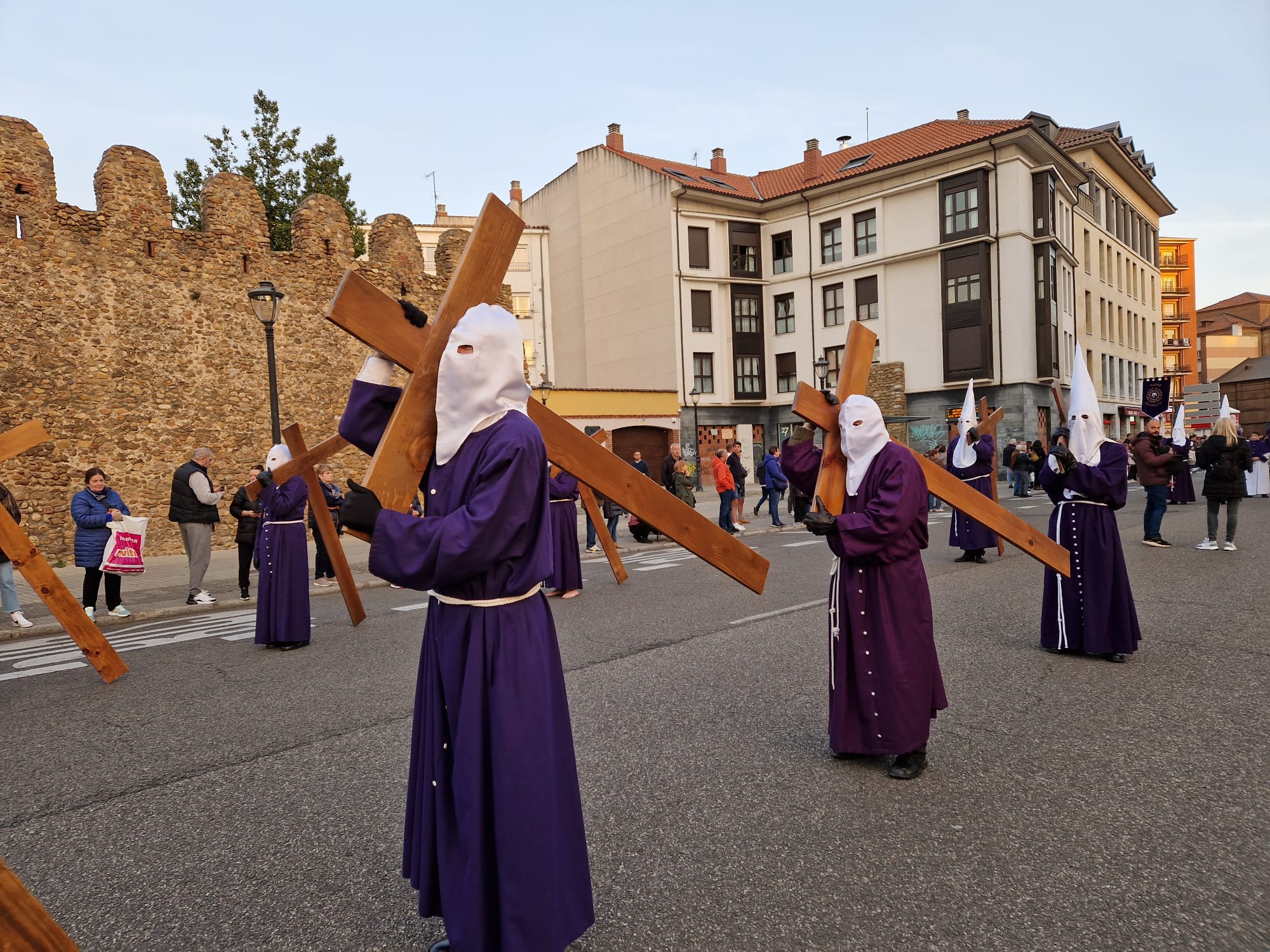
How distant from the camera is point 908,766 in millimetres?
4172

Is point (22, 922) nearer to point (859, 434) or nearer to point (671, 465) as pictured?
point (859, 434)

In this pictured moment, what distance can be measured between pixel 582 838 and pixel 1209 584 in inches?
377

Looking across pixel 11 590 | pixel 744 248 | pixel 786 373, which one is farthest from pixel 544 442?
pixel 744 248

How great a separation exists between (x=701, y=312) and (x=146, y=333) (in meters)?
25.1

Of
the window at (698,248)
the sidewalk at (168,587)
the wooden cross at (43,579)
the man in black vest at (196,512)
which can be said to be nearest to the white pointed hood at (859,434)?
the sidewalk at (168,587)

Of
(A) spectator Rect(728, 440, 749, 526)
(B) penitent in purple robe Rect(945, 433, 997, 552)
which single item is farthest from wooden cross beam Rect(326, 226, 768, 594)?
(A) spectator Rect(728, 440, 749, 526)

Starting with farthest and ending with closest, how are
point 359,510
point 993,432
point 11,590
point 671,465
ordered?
point 671,465, point 993,432, point 11,590, point 359,510

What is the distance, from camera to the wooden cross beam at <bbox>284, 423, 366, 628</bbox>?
5.22 metres

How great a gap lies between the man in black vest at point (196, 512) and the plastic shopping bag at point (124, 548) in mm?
1298

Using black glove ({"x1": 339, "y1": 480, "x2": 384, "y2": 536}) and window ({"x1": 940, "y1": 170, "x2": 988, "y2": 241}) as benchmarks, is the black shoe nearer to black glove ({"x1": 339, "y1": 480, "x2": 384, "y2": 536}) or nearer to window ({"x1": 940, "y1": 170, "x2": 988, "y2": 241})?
black glove ({"x1": 339, "y1": 480, "x2": 384, "y2": 536})

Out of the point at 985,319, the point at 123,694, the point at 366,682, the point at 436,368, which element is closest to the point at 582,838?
the point at 436,368

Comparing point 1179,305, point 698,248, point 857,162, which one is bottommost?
point 698,248

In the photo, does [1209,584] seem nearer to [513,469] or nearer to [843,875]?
[843,875]

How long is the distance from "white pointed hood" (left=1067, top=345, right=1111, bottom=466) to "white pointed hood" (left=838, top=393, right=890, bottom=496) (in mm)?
2971
